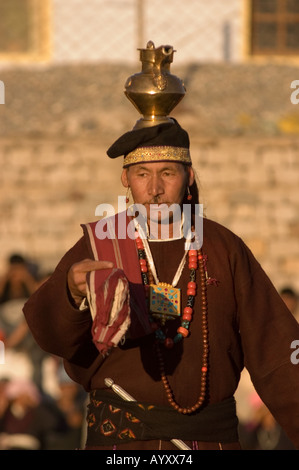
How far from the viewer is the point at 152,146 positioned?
207 inches

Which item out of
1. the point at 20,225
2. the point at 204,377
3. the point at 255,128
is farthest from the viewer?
the point at 255,128

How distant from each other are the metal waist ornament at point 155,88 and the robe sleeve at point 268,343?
2.32ft

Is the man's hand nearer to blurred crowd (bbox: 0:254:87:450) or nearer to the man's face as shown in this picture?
the man's face

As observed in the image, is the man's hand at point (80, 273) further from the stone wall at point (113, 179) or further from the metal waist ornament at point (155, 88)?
the stone wall at point (113, 179)

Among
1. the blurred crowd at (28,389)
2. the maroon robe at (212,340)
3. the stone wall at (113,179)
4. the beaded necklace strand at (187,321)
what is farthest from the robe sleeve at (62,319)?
the stone wall at (113,179)

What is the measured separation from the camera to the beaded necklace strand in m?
5.04

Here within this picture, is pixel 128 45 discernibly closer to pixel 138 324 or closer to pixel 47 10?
pixel 47 10

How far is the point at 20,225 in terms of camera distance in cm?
1267

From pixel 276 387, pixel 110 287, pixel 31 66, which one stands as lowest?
pixel 276 387

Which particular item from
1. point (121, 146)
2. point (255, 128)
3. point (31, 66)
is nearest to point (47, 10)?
point (31, 66)

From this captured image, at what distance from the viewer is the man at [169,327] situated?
5.06 metres

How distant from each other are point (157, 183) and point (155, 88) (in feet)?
1.39

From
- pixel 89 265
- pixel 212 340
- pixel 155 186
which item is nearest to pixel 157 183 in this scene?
pixel 155 186

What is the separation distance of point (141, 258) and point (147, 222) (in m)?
Result: 0.17
